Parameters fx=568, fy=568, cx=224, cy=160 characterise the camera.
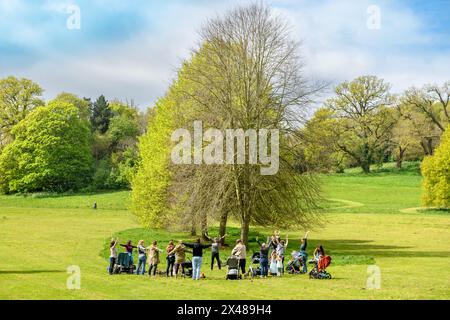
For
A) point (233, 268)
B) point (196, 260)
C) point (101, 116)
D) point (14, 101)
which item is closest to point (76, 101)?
point (101, 116)

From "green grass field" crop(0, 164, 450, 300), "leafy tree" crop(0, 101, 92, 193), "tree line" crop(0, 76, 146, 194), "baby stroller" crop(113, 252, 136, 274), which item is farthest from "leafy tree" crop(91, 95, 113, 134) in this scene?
"baby stroller" crop(113, 252, 136, 274)

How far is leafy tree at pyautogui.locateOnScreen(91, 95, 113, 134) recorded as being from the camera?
396 feet

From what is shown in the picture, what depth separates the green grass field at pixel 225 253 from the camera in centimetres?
2131

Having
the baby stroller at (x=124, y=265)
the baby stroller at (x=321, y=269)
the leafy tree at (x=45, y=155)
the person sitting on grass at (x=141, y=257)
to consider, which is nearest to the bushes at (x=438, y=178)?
the baby stroller at (x=321, y=269)

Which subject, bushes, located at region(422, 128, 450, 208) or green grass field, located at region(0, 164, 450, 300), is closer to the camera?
green grass field, located at region(0, 164, 450, 300)

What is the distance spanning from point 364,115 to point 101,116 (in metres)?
54.6

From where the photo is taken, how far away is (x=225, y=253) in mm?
35594

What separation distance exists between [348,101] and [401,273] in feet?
288

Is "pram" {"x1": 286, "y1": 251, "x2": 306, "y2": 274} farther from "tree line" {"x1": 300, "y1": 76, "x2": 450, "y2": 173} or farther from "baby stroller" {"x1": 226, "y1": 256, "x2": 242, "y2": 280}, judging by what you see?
"tree line" {"x1": 300, "y1": 76, "x2": 450, "y2": 173}

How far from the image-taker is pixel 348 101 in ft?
366

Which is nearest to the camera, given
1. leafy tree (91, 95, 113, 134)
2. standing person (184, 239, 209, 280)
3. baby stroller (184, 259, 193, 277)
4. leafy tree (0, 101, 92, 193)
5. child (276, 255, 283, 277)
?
standing person (184, 239, 209, 280)

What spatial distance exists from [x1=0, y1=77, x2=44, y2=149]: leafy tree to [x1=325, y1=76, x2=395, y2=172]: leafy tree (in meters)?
55.3
